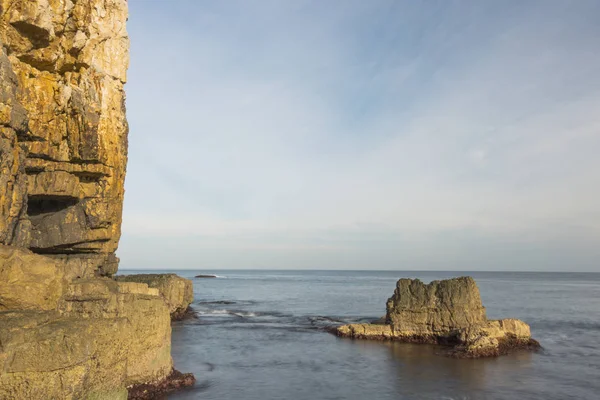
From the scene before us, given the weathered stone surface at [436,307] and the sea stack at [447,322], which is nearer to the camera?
the sea stack at [447,322]

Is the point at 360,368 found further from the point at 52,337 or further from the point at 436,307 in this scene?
the point at 52,337

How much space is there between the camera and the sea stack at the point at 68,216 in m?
12.4

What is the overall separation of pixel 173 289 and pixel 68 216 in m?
24.6

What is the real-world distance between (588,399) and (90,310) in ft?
79.1

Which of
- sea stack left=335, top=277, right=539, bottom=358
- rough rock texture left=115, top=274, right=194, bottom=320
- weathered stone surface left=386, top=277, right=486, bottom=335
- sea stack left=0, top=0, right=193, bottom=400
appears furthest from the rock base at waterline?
rough rock texture left=115, top=274, right=194, bottom=320

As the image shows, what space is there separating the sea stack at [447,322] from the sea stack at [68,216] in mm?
19598

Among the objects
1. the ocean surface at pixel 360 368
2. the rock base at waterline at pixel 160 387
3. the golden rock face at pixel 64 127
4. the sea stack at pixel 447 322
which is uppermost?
the golden rock face at pixel 64 127

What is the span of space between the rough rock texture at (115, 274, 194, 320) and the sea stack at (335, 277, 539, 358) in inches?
763

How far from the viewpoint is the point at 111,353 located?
14266 mm

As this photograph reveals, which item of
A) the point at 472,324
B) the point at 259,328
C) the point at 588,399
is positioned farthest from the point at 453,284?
the point at 259,328

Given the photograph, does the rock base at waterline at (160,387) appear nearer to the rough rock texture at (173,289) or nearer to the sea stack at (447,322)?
the sea stack at (447,322)

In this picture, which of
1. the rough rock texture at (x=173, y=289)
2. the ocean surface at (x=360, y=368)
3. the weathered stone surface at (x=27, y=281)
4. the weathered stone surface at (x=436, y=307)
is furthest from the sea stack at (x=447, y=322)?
the weathered stone surface at (x=27, y=281)

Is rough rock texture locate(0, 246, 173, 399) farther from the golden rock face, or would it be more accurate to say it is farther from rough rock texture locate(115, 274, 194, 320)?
rough rock texture locate(115, 274, 194, 320)

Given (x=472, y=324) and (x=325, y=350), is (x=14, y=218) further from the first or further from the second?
(x=472, y=324)
